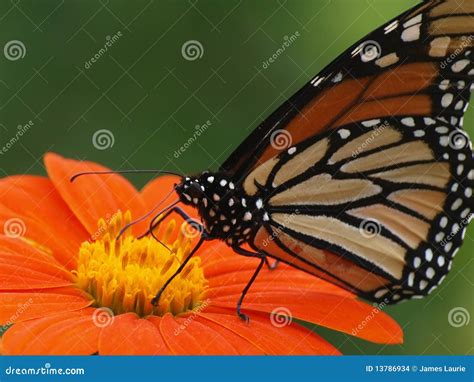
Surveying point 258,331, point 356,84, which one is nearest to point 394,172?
point 356,84

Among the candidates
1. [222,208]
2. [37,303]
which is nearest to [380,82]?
[222,208]

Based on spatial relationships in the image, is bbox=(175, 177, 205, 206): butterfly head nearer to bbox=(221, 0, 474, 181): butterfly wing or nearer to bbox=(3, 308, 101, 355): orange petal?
bbox=(221, 0, 474, 181): butterfly wing

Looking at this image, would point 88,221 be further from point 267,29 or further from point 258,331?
point 267,29

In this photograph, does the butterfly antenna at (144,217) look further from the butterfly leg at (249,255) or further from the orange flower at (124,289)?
the butterfly leg at (249,255)

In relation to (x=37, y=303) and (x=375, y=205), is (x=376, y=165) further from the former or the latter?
(x=37, y=303)

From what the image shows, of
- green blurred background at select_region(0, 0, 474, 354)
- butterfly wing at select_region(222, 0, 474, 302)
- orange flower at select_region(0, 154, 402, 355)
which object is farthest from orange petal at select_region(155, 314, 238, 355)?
green blurred background at select_region(0, 0, 474, 354)

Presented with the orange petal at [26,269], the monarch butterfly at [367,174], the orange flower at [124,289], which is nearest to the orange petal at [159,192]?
the orange flower at [124,289]
